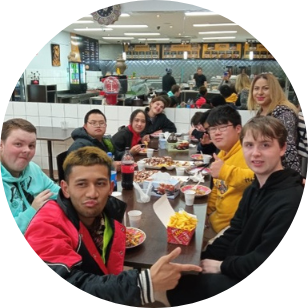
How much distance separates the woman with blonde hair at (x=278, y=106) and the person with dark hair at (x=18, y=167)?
150 centimetres

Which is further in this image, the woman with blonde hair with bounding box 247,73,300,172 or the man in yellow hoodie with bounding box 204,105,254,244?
the woman with blonde hair with bounding box 247,73,300,172

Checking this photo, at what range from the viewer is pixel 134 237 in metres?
1.26

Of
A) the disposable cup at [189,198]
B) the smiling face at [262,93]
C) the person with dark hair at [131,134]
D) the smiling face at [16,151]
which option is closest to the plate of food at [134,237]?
the disposable cup at [189,198]

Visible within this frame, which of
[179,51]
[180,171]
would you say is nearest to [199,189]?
[180,171]

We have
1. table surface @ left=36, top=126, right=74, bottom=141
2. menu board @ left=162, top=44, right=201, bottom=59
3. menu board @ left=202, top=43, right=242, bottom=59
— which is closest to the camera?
table surface @ left=36, top=126, right=74, bottom=141

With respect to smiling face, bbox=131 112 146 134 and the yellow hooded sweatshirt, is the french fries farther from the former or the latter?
smiling face, bbox=131 112 146 134

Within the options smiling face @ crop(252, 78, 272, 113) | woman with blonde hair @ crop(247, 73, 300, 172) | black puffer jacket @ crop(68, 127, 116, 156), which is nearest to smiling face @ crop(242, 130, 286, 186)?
woman with blonde hair @ crop(247, 73, 300, 172)

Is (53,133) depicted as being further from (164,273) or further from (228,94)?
(164,273)

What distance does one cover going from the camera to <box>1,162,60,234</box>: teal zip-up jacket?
136 cm

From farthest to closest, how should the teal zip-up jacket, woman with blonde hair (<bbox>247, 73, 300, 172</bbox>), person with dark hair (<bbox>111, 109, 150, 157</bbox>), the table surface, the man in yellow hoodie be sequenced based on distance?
the table surface, person with dark hair (<bbox>111, 109, 150, 157</bbox>), woman with blonde hair (<bbox>247, 73, 300, 172</bbox>), the man in yellow hoodie, the teal zip-up jacket

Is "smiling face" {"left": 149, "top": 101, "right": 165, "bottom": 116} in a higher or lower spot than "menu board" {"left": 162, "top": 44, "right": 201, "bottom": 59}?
lower

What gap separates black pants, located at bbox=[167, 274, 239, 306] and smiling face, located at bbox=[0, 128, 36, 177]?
897 millimetres

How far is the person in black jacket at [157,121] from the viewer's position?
3623 millimetres

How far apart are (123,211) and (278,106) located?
4.65ft
